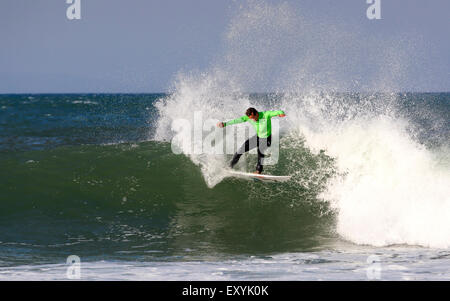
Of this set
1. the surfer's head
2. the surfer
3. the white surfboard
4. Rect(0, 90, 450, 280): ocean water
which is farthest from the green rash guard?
Rect(0, 90, 450, 280): ocean water

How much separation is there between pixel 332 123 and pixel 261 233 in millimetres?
6126

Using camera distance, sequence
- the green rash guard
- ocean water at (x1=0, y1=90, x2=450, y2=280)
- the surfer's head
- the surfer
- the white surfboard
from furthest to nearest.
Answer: the white surfboard
the green rash guard
the surfer
the surfer's head
ocean water at (x1=0, y1=90, x2=450, y2=280)

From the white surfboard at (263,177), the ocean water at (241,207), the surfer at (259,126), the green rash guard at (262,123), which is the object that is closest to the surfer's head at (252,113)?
the surfer at (259,126)

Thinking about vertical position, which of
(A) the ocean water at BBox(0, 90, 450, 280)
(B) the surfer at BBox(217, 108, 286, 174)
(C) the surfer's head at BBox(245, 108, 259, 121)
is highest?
(C) the surfer's head at BBox(245, 108, 259, 121)

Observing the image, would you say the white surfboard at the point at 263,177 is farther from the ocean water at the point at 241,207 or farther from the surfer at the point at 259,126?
the ocean water at the point at 241,207

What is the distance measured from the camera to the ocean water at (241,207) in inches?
259

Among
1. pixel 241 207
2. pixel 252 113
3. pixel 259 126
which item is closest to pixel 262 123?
pixel 259 126

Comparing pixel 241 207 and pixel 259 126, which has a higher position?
pixel 259 126

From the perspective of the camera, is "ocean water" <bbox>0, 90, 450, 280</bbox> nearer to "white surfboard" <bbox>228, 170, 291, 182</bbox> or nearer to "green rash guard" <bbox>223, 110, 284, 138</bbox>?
"white surfboard" <bbox>228, 170, 291, 182</bbox>

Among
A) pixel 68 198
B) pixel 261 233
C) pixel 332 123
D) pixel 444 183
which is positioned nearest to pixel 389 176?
pixel 444 183

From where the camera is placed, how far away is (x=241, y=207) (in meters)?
10.1

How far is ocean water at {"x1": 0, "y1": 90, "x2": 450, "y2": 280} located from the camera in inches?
259

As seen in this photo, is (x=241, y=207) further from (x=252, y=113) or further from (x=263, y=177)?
(x=252, y=113)
